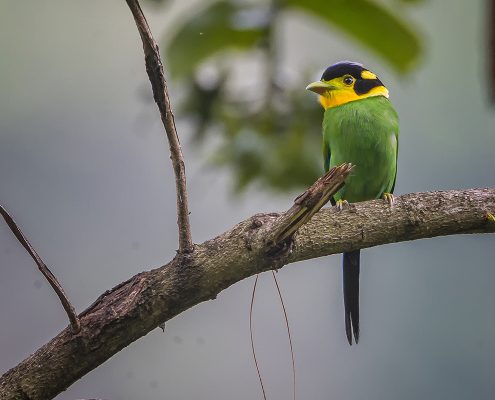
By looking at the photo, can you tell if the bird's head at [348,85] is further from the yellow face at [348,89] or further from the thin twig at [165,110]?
the thin twig at [165,110]

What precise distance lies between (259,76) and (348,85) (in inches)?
24.2

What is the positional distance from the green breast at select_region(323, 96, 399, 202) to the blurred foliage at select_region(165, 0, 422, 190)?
0.20m

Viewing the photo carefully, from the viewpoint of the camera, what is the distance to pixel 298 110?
1.81m

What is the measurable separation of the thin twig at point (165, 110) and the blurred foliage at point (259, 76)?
242 mm

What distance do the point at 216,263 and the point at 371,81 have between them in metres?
1.19

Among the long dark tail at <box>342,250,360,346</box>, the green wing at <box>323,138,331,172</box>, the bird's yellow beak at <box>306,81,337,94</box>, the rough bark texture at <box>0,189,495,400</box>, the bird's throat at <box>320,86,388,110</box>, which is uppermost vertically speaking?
the bird's yellow beak at <box>306,81,337,94</box>

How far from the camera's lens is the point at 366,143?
2064 millimetres

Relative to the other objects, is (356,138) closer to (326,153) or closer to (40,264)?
(326,153)

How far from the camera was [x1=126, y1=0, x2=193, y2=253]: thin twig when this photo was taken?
3.32 feet

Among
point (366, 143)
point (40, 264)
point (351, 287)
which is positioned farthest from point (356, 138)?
point (40, 264)

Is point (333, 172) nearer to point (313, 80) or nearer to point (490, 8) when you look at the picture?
point (490, 8)

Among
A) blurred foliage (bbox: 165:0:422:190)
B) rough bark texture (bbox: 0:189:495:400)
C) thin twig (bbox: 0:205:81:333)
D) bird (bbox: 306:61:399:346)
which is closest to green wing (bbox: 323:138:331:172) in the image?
bird (bbox: 306:61:399:346)

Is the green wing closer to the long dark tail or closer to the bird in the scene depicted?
the bird

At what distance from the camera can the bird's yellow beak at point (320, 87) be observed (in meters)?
2.06
